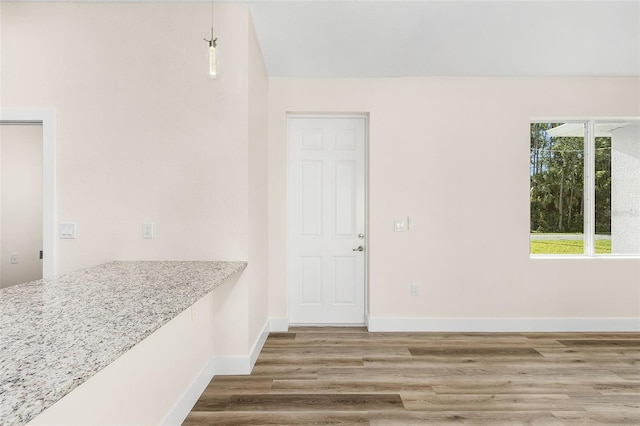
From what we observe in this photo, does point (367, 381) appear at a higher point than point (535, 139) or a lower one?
lower

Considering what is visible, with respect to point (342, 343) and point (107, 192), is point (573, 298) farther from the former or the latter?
point (107, 192)

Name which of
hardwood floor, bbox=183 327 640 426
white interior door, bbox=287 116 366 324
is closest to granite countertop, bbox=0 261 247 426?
hardwood floor, bbox=183 327 640 426

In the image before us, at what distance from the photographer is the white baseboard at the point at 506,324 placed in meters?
3.81

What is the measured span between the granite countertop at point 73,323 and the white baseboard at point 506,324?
226 cm

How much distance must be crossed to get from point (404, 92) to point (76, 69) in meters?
2.93

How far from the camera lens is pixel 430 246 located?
386cm

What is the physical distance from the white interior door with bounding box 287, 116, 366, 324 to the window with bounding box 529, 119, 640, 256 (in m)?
1.89

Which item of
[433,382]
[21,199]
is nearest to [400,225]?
[433,382]

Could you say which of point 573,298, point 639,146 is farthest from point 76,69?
point 639,146

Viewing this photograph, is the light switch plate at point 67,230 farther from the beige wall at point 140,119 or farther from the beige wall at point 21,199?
the beige wall at point 21,199

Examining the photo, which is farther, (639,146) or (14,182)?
(639,146)

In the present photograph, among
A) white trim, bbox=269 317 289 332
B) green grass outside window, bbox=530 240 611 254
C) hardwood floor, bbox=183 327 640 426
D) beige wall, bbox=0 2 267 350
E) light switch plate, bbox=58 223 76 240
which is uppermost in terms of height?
beige wall, bbox=0 2 267 350

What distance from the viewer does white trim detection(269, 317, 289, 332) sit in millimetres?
3857

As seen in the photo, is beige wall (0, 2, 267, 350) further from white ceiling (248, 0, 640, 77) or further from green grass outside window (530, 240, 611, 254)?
green grass outside window (530, 240, 611, 254)
